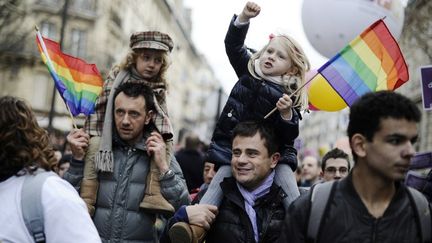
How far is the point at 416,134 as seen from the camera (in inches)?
115

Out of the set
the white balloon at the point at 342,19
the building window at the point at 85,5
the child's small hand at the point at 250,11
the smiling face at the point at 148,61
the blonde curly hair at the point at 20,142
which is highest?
the building window at the point at 85,5

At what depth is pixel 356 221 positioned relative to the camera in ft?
9.43

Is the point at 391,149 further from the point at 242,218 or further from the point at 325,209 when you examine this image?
the point at 242,218

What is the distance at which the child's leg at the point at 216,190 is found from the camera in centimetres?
402

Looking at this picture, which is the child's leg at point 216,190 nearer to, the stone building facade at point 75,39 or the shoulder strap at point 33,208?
the shoulder strap at point 33,208

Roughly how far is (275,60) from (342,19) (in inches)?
156

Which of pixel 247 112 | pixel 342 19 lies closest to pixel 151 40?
pixel 247 112

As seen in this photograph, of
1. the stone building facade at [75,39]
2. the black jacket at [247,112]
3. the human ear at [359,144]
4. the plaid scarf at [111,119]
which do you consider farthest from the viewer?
the stone building facade at [75,39]

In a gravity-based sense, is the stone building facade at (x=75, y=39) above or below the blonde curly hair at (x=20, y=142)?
above

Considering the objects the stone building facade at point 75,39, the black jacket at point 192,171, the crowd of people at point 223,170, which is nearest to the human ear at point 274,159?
the crowd of people at point 223,170

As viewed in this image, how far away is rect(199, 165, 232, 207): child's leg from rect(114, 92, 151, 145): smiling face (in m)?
0.70

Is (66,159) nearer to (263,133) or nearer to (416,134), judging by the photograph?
(263,133)

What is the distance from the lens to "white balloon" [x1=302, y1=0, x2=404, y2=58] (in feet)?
26.2

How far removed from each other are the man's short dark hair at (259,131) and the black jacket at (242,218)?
0.82 ft
